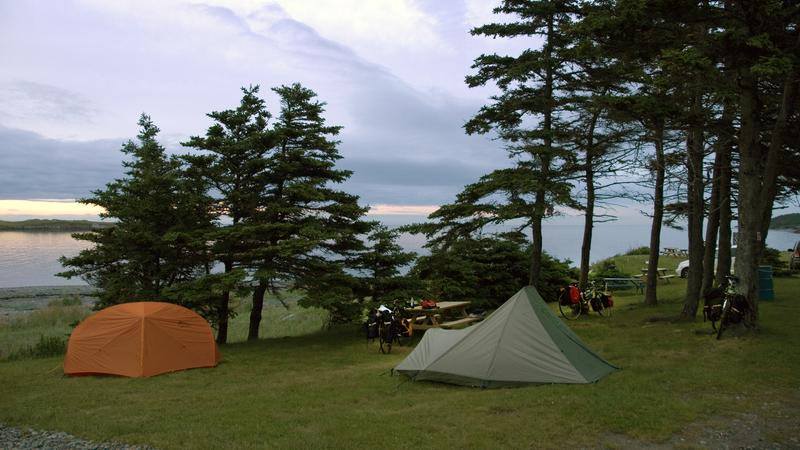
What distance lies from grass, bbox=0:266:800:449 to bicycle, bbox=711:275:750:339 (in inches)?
16.1

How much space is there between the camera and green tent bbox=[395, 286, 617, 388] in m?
8.48

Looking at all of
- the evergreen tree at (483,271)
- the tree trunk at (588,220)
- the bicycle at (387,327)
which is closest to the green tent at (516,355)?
Answer: the bicycle at (387,327)

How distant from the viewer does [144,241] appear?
15.2 m

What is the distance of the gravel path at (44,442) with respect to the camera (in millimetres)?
6152

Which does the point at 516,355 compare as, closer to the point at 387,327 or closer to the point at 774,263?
the point at 387,327

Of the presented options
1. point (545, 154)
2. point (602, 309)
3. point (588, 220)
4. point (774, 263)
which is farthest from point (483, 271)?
point (774, 263)

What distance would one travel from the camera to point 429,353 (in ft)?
31.4

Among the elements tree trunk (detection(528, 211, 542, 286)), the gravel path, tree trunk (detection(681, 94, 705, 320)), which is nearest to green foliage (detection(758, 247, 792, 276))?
tree trunk (detection(681, 94, 705, 320))

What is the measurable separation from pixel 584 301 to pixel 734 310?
5.74 meters

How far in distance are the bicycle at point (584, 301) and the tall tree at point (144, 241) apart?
1057cm

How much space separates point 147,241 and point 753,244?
583 inches

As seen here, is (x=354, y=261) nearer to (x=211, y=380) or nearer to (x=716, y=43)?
(x=211, y=380)

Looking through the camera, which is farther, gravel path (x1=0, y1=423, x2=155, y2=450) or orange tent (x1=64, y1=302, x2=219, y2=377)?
orange tent (x1=64, y1=302, x2=219, y2=377)

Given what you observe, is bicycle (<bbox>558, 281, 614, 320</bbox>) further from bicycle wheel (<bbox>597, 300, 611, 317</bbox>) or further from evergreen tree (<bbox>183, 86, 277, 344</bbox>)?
evergreen tree (<bbox>183, 86, 277, 344</bbox>)
